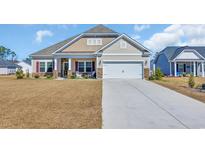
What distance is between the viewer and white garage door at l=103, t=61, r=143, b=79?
81.9 feet

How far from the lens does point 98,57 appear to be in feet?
82.3

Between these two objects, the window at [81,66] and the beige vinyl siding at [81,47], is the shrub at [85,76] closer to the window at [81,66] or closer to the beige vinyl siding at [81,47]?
the window at [81,66]

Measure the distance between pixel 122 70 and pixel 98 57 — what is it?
10.3 feet

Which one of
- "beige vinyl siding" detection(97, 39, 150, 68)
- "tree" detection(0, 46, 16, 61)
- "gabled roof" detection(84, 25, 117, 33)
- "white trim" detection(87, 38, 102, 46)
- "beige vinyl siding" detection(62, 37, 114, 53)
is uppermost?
"tree" detection(0, 46, 16, 61)

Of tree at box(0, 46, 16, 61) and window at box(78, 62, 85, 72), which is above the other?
tree at box(0, 46, 16, 61)

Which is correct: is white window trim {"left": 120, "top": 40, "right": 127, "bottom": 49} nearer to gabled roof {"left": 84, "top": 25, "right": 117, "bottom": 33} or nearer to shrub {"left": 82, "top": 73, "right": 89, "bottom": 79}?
gabled roof {"left": 84, "top": 25, "right": 117, "bottom": 33}

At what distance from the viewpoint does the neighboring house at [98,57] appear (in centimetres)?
2494

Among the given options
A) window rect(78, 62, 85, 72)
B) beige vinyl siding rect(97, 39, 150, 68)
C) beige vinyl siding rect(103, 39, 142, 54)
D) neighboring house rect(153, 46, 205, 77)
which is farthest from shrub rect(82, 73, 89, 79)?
neighboring house rect(153, 46, 205, 77)

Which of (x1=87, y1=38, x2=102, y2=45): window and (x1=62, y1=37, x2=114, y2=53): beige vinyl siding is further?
(x1=87, y1=38, x2=102, y2=45): window

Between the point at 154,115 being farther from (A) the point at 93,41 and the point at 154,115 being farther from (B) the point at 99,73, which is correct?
(A) the point at 93,41
